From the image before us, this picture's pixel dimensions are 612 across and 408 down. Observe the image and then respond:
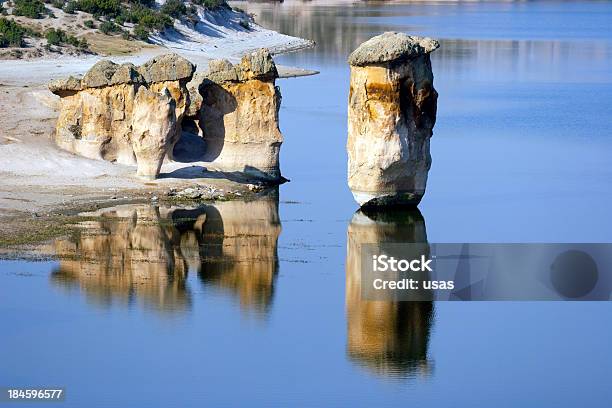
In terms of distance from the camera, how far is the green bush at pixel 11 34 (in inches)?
1843

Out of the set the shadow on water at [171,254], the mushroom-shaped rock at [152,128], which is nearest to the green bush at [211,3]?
the mushroom-shaped rock at [152,128]

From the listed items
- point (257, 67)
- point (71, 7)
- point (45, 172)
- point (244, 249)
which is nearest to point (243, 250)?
point (244, 249)

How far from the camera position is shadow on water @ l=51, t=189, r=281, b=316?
21.7 meters

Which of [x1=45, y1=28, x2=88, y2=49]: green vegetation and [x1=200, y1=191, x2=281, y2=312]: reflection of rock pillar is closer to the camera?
[x1=200, y1=191, x2=281, y2=312]: reflection of rock pillar

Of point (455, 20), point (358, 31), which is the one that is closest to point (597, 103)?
point (358, 31)

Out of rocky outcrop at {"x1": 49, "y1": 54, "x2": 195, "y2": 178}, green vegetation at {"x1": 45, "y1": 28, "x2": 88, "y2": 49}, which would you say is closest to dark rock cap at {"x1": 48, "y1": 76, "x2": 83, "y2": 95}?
rocky outcrop at {"x1": 49, "y1": 54, "x2": 195, "y2": 178}

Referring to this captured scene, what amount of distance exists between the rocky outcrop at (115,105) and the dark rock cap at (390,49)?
13.9 ft

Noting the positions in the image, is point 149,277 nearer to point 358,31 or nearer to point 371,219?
point 371,219

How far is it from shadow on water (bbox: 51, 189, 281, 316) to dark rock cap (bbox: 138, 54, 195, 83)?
10.6ft

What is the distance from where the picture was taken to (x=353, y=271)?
2336cm

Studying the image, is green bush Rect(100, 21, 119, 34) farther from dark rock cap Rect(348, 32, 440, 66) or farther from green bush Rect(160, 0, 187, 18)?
dark rock cap Rect(348, 32, 440, 66)

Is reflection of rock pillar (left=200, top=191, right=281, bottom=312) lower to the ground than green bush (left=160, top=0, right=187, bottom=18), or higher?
lower

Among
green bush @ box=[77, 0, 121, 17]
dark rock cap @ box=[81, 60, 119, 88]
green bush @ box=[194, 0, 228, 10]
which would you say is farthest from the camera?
green bush @ box=[194, 0, 228, 10]

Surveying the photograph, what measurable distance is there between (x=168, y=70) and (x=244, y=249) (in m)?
6.19
